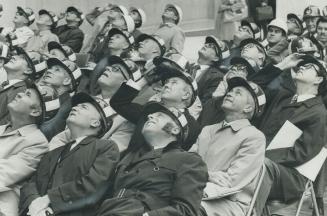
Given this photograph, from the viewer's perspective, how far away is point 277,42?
12562 mm

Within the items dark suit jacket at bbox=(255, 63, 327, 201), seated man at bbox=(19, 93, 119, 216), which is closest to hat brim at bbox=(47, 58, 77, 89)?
dark suit jacket at bbox=(255, 63, 327, 201)

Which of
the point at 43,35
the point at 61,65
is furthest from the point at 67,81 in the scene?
the point at 43,35

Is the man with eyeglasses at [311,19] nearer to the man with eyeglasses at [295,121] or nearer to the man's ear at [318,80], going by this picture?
the man with eyeglasses at [295,121]

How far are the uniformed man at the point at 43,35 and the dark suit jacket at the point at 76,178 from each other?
268 inches

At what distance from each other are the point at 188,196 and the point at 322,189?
9.53 feet

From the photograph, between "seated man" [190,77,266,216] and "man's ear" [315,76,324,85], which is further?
"man's ear" [315,76,324,85]

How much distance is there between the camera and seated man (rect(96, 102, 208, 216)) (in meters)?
6.36

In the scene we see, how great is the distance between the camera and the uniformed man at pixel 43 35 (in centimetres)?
1424

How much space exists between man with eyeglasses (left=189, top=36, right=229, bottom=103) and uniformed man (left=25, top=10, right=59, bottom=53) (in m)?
3.44

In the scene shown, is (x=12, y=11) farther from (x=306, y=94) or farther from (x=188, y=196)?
(x=188, y=196)

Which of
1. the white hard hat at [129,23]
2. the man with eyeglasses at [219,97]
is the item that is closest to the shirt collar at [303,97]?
the man with eyeglasses at [219,97]

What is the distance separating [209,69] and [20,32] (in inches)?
193

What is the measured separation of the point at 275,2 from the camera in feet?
57.2

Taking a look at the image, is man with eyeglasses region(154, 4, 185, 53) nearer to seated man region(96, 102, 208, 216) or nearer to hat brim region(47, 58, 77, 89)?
hat brim region(47, 58, 77, 89)
